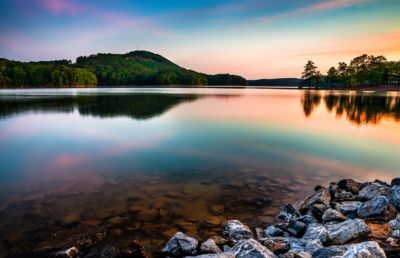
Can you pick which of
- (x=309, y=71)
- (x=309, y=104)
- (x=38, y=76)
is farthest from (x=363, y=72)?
(x=38, y=76)

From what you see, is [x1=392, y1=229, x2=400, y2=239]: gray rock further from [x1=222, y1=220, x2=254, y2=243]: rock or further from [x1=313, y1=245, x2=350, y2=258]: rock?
[x1=222, y1=220, x2=254, y2=243]: rock

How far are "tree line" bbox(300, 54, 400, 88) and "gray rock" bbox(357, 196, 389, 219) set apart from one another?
4736 inches

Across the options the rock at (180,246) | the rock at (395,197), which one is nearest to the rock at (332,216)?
the rock at (395,197)

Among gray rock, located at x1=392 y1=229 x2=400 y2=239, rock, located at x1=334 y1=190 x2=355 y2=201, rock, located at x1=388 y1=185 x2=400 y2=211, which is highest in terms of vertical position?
rock, located at x1=388 y1=185 x2=400 y2=211

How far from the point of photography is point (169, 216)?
7934 millimetres

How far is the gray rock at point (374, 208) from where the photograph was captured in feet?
24.8

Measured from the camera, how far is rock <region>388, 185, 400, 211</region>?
319 inches

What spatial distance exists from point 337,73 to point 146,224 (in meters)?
140

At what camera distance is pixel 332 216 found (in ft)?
24.3

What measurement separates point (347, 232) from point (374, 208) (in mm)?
1896

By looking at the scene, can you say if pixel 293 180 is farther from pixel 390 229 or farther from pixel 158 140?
pixel 158 140

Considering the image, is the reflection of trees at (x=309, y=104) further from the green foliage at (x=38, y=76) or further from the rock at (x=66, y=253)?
the green foliage at (x=38, y=76)

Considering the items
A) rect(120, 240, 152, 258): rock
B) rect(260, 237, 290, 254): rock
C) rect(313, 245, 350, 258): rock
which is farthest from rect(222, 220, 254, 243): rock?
rect(120, 240, 152, 258): rock

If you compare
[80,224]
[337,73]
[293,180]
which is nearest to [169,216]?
[80,224]
